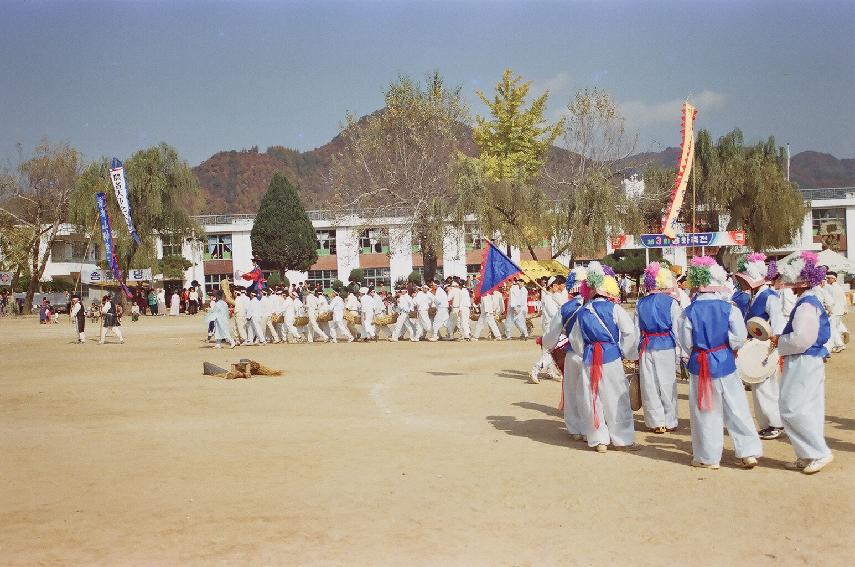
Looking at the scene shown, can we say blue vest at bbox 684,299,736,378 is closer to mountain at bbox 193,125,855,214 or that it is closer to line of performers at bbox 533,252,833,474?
line of performers at bbox 533,252,833,474

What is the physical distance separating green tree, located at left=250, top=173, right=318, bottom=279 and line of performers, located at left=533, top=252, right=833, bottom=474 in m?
51.6

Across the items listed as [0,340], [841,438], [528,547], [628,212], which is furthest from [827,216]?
[528,547]

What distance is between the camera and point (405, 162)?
40406 millimetres

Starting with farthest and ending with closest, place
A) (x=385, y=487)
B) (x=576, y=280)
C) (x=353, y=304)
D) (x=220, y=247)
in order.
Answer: (x=220, y=247) → (x=353, y=304) → (x=576, y=280) → (x=385, y=487)

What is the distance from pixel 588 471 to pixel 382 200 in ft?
110

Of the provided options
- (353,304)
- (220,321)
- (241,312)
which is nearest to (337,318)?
(353,304)

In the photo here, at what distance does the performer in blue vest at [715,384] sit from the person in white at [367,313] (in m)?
16.9

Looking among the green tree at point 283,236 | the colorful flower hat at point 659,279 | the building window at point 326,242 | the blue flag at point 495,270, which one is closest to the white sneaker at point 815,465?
the colorful flower hat at point 659,279

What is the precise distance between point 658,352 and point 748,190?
37334 millimetres

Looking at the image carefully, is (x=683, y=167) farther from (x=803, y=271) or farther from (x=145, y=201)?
(x=145, y=201)

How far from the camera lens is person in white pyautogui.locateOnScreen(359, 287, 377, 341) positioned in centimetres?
2428

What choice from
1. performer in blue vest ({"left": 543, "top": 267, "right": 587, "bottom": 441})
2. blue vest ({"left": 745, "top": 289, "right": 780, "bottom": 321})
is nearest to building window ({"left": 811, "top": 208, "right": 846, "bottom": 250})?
blue vest ({"left": 745, "top": 289, "right": 780, "bottom": 321})

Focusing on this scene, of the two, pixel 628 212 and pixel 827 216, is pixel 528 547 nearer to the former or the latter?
pixel 628 212

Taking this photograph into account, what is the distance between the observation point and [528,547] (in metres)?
5.42
